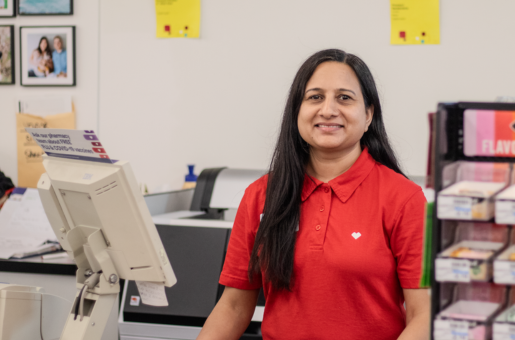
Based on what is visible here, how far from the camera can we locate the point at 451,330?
562 mm

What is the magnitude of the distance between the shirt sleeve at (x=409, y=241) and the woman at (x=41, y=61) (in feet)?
6.17

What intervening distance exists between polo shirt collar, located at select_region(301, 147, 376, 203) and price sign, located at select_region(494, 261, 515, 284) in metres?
0.60

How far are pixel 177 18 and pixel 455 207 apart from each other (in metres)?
1.88

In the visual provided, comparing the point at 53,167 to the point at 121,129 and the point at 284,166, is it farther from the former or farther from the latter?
the point at 121,129

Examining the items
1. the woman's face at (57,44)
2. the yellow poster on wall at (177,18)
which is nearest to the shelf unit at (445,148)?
the yellow poster on wall at (177,18)

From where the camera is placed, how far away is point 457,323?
561mm

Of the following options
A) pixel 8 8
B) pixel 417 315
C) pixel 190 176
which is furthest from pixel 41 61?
pixel 417 315

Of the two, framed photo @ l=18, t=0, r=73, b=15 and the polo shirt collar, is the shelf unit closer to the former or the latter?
the polo shirt collar

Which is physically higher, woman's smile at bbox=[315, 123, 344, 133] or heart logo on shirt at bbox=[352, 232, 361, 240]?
woman's smile at bbox=[315, 123, 344, 133]

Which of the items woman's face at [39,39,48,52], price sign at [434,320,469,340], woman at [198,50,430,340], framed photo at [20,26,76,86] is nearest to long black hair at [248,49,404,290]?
woman at [198,50,430,340]

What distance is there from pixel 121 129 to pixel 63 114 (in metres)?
0.30

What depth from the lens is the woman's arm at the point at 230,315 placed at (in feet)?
3.79

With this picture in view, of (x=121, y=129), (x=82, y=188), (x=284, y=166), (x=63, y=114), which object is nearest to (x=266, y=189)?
(x=284, y=166)

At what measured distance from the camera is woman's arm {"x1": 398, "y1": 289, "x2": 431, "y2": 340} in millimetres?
979
